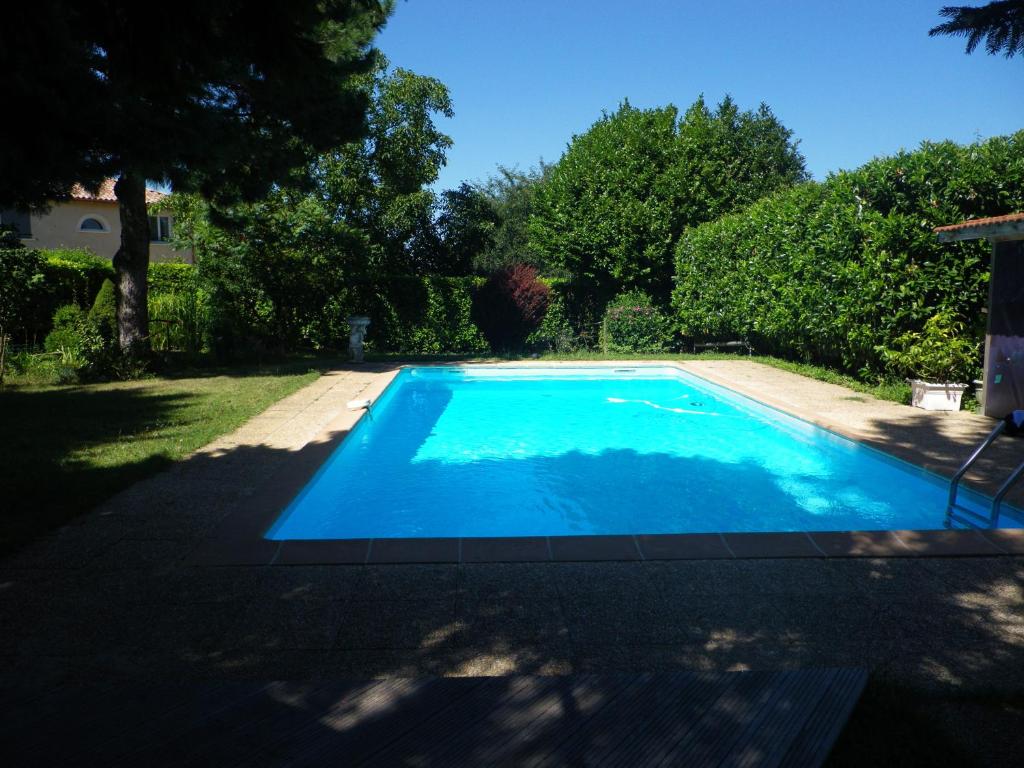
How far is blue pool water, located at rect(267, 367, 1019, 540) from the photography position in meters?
6.47

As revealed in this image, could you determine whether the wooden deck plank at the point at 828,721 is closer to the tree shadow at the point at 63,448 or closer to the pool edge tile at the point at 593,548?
the pool edge tile at the point at 593,548

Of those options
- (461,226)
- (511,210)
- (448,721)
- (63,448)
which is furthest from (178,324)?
(511,210)

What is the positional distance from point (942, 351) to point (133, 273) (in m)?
12.5

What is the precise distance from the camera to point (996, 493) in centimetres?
550

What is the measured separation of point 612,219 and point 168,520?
49.9 ft

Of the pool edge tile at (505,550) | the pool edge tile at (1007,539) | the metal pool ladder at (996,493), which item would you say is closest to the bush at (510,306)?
the metal pool ladder at (996,493)

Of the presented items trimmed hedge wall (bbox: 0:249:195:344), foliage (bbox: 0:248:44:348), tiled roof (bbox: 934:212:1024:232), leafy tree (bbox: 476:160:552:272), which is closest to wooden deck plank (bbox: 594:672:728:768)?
tiled roof (bbox: 934:212:1024:232)

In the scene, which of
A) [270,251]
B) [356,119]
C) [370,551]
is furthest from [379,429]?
[270,251]

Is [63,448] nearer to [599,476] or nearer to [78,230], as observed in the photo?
[599,476]

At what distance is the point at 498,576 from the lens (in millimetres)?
4059

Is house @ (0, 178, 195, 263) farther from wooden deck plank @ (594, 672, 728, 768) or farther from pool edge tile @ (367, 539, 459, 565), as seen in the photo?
wooden deck plank @ (594, 672, 728, 768)

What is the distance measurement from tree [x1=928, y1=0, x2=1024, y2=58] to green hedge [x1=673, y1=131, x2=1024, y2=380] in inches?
294

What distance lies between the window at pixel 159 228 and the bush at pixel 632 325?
20.1m

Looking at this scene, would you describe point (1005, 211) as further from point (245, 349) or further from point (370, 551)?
point (245, 349)
